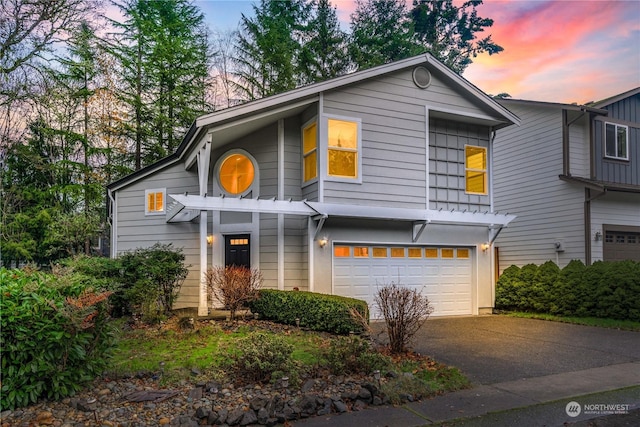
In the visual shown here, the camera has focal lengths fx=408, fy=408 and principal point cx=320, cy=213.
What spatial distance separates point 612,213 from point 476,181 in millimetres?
4959

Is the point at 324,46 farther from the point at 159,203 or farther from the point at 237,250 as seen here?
the point at 237,250

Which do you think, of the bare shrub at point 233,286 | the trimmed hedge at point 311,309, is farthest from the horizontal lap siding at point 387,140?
the bare shrub at point 233,286

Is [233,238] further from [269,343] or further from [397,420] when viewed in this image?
[397,420]

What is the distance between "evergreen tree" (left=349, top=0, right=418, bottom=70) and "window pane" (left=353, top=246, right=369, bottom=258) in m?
13.9

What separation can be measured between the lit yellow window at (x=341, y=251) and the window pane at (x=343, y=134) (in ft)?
8.35

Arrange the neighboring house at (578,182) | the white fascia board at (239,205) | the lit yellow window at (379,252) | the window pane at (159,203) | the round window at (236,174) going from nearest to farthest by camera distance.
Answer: the white fascia board at (239,205) < the lit yellow window at (379,252) < the round window at (236,174) < the window pane at (159,203) < the neighboring house at (578,182)

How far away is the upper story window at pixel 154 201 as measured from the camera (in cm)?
1203

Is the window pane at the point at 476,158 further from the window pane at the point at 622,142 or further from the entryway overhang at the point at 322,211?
the window pane at the point at 622,142

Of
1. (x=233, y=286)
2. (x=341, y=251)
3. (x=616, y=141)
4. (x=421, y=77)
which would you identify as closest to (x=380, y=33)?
(x=421, y=77)

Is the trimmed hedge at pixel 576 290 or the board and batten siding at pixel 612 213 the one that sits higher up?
the board and batten siding at pixel 612 213

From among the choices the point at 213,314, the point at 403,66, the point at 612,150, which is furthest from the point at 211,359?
the point at 612,150

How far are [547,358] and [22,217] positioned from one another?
18.4 meters

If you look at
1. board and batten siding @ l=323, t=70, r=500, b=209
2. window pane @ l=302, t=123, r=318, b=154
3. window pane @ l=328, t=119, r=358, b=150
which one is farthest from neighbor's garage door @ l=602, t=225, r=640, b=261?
window pane @ l=302, t=123, r=318, b=154

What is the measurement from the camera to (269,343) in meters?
5.24
